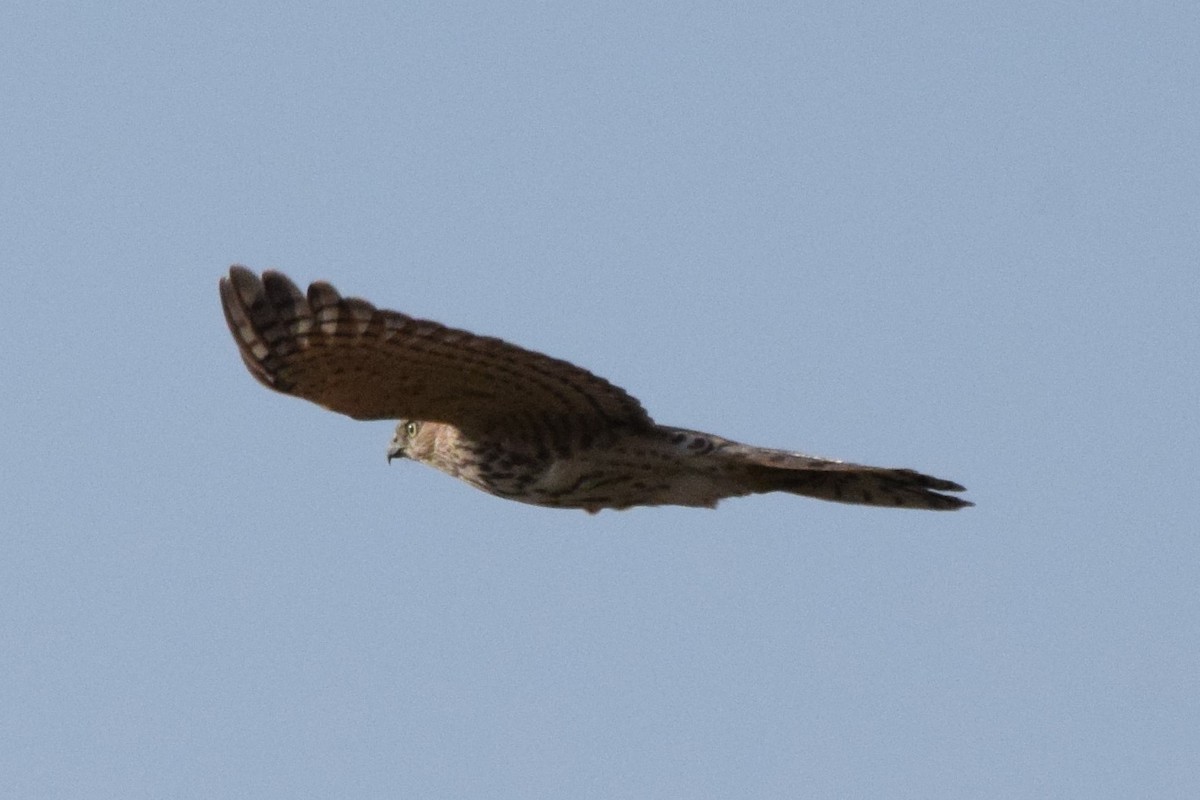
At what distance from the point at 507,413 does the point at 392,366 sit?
867 mm

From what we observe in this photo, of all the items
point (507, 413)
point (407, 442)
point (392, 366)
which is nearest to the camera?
point (392, 366)

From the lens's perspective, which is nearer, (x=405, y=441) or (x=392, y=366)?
(x=392, y=366)

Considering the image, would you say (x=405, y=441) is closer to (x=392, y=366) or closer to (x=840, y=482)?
(x=392, y=366)

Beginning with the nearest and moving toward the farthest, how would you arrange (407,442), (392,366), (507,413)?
(392,366) < (507,413) < (407,442)

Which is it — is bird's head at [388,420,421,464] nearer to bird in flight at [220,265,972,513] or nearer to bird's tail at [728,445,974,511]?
bird in flight at [220,265,972,513]

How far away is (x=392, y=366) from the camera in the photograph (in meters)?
10.7

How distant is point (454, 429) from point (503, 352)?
1.28 metres

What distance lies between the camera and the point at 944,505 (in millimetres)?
11461

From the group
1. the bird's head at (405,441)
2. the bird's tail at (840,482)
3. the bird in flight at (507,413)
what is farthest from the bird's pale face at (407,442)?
the bird's tail at (840,482)

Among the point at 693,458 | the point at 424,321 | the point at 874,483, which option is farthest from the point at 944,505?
the point at 424,321

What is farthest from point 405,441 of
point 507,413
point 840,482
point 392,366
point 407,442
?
point 840,482

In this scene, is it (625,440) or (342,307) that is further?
(625,440)

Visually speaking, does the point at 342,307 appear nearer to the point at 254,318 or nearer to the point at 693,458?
the point at 254,318

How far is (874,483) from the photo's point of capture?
11.4 meters
